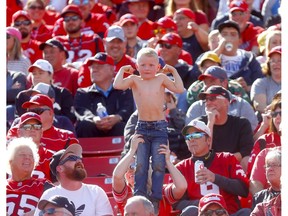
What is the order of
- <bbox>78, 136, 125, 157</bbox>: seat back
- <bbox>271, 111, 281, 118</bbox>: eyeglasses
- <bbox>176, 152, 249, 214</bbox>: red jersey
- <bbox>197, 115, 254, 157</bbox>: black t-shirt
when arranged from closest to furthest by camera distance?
<bbox>176, 152, 249, 214</bbox>: red jersey → <bbox>271, 111, 281, 118</bbox>: eyeglasses → <bbox>197, 115, 254, 157</bbox>: black t-shirt → <bbox>78, 136, 125, 157</bbox>: seat back

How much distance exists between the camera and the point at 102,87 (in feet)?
40.8

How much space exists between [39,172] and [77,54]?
463 centimetres

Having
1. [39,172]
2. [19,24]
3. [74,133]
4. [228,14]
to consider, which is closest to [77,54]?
[19,24]

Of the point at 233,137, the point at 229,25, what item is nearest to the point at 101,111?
the point at 233,137

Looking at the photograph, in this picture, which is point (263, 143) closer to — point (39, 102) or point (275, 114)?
point (275, 114)

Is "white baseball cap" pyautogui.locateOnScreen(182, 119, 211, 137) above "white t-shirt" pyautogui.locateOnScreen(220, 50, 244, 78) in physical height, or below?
below

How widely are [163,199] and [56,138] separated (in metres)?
1.85

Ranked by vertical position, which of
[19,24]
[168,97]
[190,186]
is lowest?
[190,186]

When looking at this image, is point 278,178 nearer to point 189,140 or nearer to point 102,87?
point 189,140

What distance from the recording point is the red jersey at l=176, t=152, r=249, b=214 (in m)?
9.88

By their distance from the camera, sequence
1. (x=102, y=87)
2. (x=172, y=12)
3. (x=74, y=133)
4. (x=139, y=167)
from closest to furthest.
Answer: (x=139, y=167)
(x=74, y=133)
(x=102, y=87)
(x=172, y=12)

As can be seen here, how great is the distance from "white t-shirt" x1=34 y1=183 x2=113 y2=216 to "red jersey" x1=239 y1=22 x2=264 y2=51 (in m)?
5.98

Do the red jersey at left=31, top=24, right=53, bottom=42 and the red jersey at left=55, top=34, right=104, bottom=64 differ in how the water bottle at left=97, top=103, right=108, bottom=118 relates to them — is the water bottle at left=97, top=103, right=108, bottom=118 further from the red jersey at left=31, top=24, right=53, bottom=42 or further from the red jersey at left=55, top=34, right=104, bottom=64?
the red jersey at left=31, top=24, right=53, bottom=42

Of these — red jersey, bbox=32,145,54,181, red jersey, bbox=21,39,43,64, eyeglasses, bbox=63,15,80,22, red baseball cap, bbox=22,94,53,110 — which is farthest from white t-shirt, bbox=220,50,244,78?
red jersey, bbox=32,145,54,181
